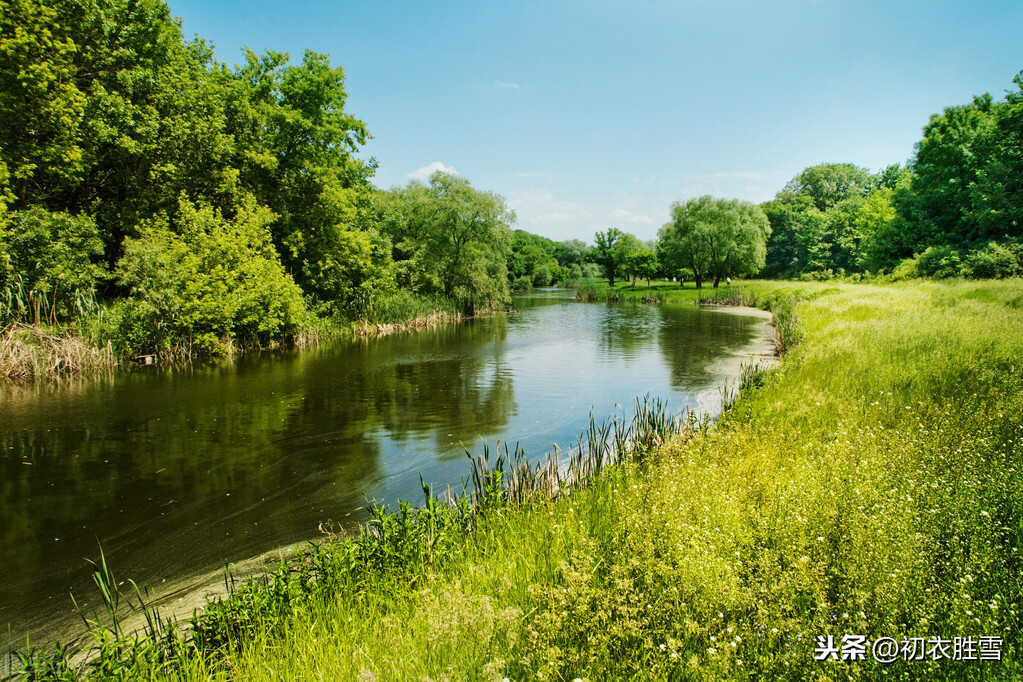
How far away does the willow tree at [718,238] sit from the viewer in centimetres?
6175

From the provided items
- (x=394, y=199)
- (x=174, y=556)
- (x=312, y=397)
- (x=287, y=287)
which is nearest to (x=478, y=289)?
(x=394, y=199)

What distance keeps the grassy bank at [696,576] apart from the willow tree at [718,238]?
59537mm

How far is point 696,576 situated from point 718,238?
65.5 metres

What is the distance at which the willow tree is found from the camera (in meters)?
61.8

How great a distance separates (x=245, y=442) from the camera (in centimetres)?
1112

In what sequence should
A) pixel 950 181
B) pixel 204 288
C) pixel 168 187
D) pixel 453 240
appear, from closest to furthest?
pixel 204 288
pixel 168 187
pixel 950 181
pixel 453 240

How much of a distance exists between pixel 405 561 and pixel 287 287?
21574 millimetres

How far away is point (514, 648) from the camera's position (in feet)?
11.2

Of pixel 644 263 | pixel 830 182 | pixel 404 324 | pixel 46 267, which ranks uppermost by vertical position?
pixel 830 182

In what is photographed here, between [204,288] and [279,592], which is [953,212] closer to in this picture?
[204,288]

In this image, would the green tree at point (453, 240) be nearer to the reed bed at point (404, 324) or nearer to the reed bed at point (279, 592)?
the reed bed at point (404, 324)

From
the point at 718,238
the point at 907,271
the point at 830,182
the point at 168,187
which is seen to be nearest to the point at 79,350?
the point at 168,187

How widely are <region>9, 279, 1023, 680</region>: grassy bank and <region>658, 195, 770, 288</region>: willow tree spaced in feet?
195

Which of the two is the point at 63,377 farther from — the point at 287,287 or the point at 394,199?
Answer: the point at 394,199
